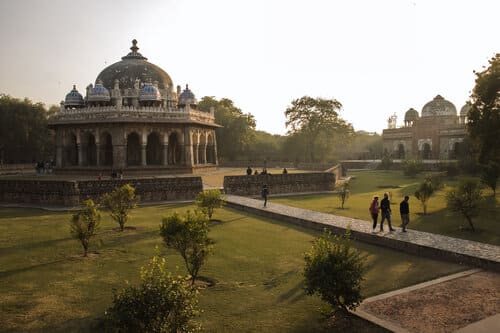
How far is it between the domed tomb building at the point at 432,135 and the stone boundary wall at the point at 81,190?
38.3 m

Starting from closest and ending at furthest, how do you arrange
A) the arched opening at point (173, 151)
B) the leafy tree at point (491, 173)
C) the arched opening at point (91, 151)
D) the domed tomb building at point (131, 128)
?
1. the leafy tree at point (491, 173)
2. the domed tomb building at point (131, 128)
3. the arched opening at point (91, 151)
4. the arched opening at point (173, 151)

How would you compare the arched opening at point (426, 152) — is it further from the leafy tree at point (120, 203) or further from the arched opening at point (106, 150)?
the leafy tree at point (120, 203)

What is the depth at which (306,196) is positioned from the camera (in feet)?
73.6

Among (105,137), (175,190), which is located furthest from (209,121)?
(175,190)

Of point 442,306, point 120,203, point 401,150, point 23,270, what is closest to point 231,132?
point 401,150

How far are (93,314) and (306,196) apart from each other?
1714 cm

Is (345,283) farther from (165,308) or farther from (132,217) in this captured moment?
(132,217)

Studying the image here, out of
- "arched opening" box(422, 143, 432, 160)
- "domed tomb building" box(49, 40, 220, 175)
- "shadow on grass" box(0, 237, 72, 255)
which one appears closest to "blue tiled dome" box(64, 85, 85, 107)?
"domed tomb building" box(49, 40, 220, 175)

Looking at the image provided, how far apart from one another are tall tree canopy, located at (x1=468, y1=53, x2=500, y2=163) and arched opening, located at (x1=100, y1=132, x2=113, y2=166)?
25.6m

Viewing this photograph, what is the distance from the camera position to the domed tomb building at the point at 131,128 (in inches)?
1193

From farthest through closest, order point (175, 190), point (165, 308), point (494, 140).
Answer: point (175, 190) < point (494, 140) < point (165, 308)

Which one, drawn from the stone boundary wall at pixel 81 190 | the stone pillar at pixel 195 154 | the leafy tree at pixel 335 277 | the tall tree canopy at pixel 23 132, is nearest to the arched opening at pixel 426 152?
the stone pillar at pixel 195 154

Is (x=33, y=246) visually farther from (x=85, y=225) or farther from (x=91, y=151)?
(x=91, y=151)

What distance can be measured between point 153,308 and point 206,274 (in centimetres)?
379
